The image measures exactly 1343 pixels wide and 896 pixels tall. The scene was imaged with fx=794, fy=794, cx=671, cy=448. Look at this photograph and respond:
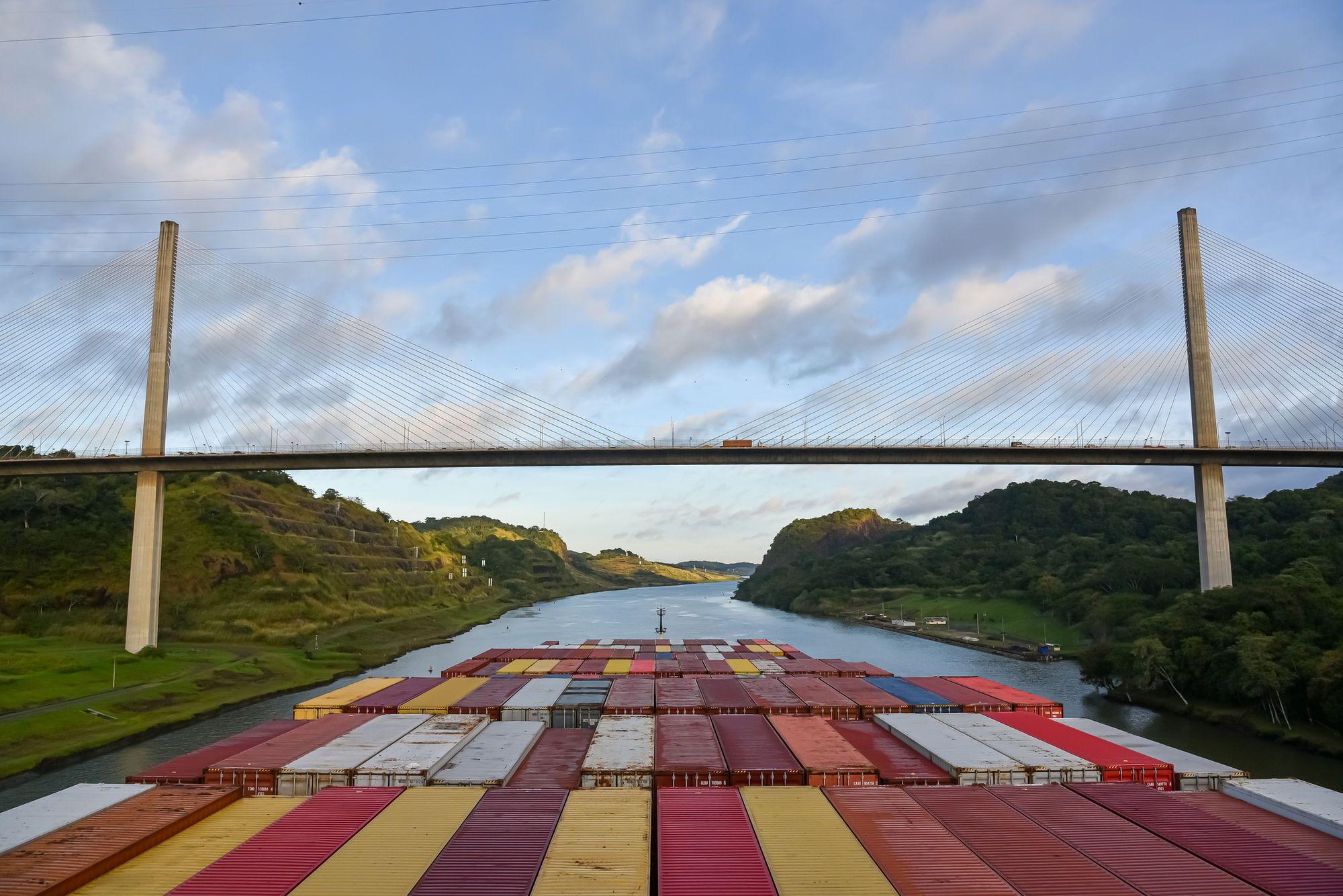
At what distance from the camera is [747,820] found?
19594 mm

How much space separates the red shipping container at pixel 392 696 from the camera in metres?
35.6

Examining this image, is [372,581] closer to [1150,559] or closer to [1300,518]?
→ [1150,559]

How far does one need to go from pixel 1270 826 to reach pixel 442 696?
32.3 meters

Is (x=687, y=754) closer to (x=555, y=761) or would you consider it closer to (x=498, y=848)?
(x=555, y=761)

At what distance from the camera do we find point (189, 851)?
59.5ft

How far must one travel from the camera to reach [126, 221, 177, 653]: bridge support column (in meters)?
57.2

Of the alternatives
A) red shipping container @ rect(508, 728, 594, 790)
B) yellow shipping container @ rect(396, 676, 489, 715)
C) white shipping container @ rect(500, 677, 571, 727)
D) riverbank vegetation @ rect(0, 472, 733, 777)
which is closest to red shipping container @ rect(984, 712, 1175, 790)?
red shipping container @ rect(508, 728, 594, 790)

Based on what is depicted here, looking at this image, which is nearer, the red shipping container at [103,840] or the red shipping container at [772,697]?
the red shipping container at [103,840]

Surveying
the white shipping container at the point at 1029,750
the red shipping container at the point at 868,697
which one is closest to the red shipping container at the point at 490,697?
the red shipping container at the point at 868,697

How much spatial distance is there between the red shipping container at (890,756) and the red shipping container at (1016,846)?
4.11 feet

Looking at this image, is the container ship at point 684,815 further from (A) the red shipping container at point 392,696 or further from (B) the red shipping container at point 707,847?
(A) the red shipping container at point 392,696

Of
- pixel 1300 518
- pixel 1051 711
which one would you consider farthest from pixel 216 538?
pixel 1300 518

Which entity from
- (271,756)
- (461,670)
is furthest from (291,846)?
(461,670)

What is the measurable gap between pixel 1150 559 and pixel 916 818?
75.5m
